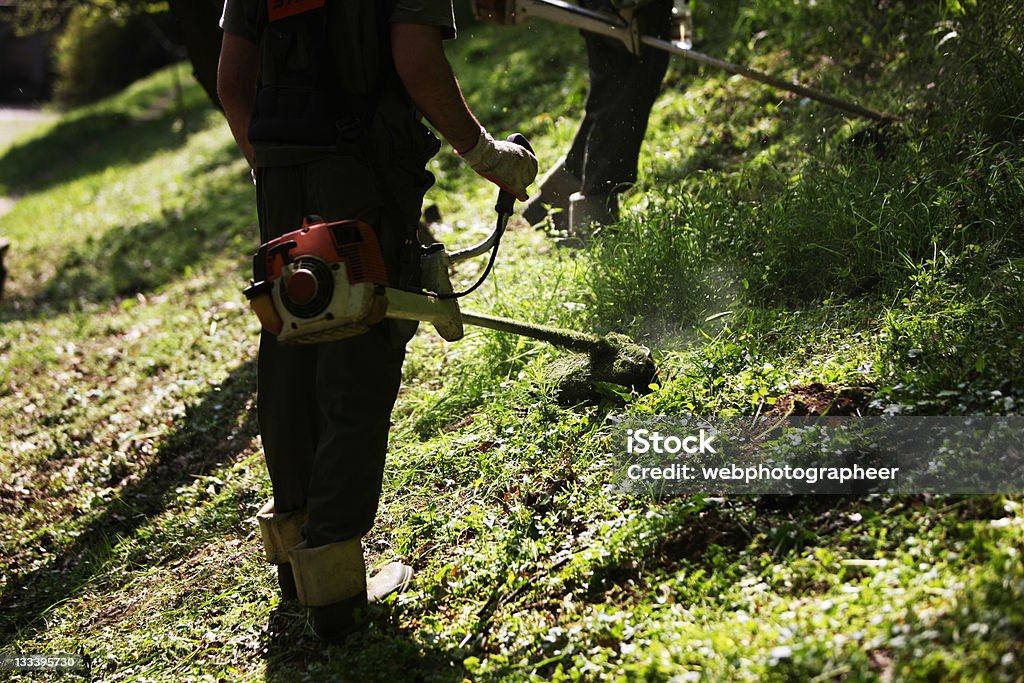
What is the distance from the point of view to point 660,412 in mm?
3412

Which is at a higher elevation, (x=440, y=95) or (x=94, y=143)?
(x=94, y=143)

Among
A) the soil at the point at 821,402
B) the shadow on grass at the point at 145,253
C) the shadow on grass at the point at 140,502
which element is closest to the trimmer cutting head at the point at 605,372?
the soil at the point at 821,402

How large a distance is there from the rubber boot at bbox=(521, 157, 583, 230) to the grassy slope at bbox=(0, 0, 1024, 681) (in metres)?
0.17

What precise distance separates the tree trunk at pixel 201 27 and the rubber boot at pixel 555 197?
6.26 ft

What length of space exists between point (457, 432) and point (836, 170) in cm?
219

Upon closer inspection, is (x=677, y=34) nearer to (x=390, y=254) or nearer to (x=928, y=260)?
(x=928, y=260)

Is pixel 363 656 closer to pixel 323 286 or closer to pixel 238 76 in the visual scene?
pixel 323 286

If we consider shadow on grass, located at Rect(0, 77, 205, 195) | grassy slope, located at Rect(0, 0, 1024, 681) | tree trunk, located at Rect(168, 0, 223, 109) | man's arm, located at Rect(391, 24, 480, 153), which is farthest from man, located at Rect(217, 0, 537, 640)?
shadow on grass, located at Rect(0, 77, 205, 195)

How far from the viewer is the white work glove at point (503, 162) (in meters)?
2.93

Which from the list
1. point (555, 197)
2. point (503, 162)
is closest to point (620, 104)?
point (555, 197)

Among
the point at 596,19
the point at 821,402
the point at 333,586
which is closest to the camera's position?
the point at 333,586

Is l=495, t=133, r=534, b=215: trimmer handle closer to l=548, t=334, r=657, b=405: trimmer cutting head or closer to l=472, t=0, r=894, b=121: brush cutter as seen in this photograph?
l=548, t=334, r=657, b=405: trimmer cutting head

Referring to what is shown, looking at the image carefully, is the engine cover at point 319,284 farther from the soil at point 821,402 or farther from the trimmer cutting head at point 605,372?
the soil at point 821,402

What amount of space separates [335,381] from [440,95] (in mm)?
891
